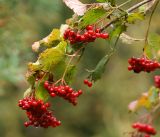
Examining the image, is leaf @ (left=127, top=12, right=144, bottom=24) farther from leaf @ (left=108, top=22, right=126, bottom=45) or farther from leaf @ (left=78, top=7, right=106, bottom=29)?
leaf @ (left=78, top=7, right=106, bottom=29)

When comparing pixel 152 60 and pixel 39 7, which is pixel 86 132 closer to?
pixel 39 7

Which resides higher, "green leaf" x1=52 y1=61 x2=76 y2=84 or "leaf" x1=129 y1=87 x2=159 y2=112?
"leaf" x1=129 y1=87 x2=159 y2=112

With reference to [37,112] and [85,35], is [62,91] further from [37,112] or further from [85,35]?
[85,35]

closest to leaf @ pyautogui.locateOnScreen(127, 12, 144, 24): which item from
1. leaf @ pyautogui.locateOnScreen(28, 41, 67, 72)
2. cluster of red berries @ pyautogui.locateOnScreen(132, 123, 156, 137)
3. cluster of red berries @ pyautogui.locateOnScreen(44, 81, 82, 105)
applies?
leaf @ pyautogui.locateOnScreen(28, 41, 67, 72)

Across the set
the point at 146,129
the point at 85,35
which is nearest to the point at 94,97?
the point at 146,129

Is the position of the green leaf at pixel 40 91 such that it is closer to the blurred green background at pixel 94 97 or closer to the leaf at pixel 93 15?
the leaf at pixel 93 15

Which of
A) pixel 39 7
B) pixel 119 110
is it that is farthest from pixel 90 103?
pixel 39 7

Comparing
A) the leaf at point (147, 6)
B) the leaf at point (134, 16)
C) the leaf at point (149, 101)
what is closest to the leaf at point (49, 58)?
the leaf at point (134, 16)
